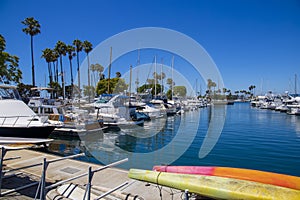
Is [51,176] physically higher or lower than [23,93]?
lower

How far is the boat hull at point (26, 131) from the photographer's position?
13438 millimetres

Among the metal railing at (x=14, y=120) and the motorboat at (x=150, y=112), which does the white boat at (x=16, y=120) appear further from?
the motorboat at (x=150, y=112)

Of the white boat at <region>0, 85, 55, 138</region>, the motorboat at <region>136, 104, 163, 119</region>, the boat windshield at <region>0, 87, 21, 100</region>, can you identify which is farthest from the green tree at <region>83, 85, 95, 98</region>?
the white boat at <region>0, 85, 55, 138</region>

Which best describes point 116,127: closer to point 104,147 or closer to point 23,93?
point 104,147

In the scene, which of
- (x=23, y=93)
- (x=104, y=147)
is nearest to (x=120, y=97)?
(x=104, y=147)

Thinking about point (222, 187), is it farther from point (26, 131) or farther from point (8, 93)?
point (8, 93)

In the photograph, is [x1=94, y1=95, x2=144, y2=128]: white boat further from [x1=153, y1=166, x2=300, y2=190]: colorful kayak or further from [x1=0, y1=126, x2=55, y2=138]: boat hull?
[x1=153, y1=166, x2=300, y2=190]: colorful kayak

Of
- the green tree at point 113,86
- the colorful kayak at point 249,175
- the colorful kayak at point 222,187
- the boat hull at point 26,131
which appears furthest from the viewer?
the green tree at point 113,86

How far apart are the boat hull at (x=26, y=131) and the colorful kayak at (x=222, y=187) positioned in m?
13.0

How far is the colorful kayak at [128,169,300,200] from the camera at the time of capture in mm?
2867

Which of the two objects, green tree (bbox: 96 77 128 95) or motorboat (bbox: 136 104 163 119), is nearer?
motorboat (bbox: 136 104 163 119)

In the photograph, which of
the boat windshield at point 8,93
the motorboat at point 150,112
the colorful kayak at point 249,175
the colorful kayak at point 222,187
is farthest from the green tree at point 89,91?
the colorful kayak at point 222,187

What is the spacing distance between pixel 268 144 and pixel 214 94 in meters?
96.3

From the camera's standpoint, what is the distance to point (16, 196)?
15.7 ft
